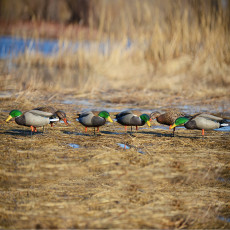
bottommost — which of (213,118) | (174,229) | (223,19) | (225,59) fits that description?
(174,229)

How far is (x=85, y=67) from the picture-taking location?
521 inches

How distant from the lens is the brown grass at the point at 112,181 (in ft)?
11.1

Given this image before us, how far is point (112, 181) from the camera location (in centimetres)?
405

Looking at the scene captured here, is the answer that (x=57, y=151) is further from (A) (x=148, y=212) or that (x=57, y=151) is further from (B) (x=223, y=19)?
(B) (x=223, y=19)

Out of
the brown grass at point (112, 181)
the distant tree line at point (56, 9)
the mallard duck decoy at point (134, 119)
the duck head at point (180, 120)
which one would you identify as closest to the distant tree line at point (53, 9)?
the distant tree line at point (56, 9)

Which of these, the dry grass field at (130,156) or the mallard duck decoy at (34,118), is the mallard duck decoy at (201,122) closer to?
the dry grass field at (130,156)

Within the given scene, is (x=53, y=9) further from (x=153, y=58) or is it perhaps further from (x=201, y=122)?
(x=201, y=122)

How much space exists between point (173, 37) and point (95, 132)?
649cm

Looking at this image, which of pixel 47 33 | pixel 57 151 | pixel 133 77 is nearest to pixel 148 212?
pixel 57 151

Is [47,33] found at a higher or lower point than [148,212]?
higher

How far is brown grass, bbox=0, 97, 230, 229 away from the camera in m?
3.37

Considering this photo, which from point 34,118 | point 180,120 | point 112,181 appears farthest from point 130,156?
point 34,118

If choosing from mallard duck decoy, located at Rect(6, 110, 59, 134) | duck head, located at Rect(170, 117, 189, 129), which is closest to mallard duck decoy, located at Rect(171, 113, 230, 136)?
duck head, located at Rect(170, 117, 189, 129)

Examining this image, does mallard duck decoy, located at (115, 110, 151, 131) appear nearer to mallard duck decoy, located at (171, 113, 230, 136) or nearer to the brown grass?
the brown grass
